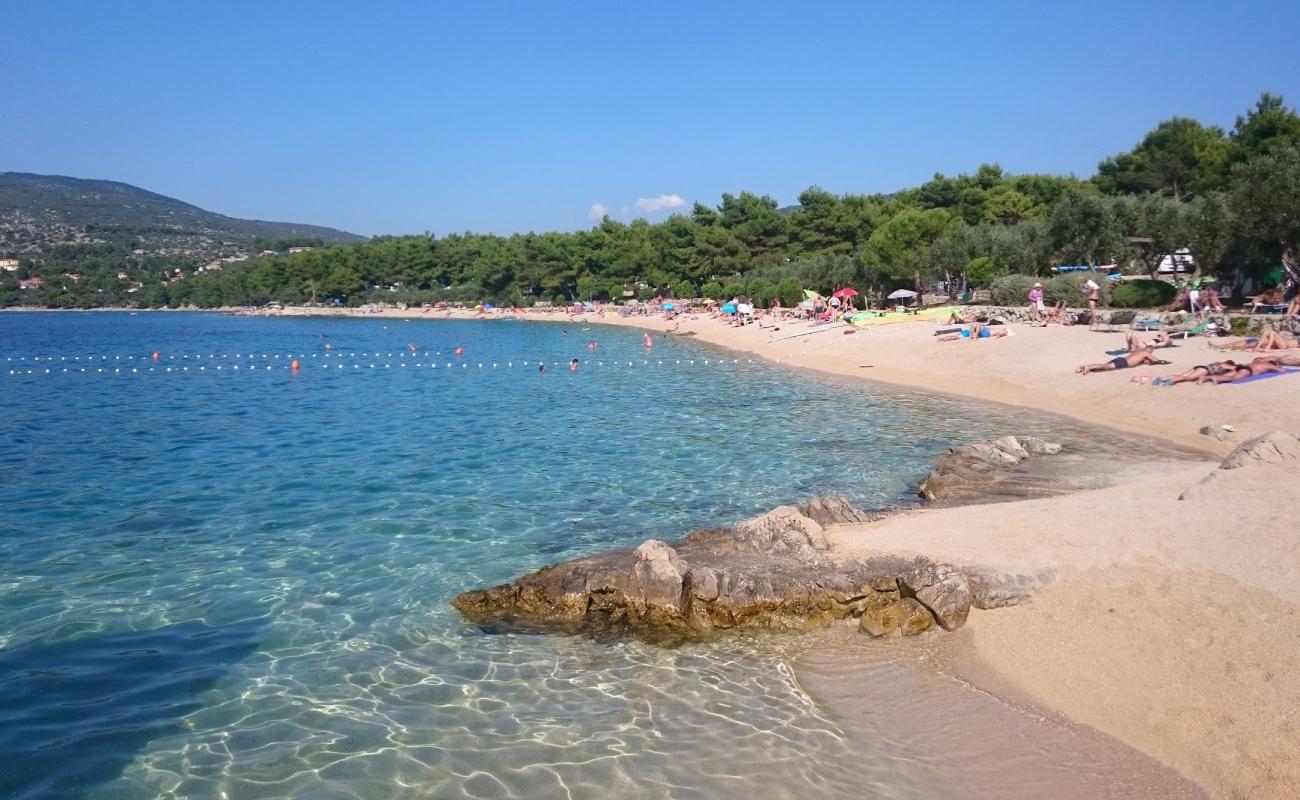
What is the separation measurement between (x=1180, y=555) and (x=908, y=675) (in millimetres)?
3188

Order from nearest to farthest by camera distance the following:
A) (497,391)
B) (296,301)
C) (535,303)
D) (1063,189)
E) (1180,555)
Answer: (1180,555)
(497,391)
(1063,189)
(535,303)
(296,301)

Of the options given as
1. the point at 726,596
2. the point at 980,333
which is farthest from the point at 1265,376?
the point at 726,596

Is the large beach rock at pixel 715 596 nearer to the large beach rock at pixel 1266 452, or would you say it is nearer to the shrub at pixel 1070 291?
the large beach rock at pixel 1266 452

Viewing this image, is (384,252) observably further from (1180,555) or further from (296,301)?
(1180,555)

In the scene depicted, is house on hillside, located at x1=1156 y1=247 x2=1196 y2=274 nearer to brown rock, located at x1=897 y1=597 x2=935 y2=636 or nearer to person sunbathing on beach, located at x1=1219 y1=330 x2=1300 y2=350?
person sunbathing on beach, located at x1=1219 y1=330 x2=1300 y2=350

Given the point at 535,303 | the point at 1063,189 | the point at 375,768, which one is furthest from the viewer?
the point at 535,303

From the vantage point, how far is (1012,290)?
131ft

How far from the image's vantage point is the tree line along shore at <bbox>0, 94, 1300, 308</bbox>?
3441cm

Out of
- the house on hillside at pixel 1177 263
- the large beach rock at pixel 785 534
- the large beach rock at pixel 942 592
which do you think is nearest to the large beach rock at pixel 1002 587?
the large beach rock at pixel 942 592

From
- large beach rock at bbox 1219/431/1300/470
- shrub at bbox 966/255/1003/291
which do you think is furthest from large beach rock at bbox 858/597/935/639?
shrub at bbox 966/255/1003/291

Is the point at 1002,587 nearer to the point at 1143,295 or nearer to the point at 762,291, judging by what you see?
the point at 1143,295

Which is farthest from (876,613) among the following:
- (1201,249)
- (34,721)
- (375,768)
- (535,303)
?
→ (535,303)

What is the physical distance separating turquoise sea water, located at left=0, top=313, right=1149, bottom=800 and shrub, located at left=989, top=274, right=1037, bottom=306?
17.1 meters

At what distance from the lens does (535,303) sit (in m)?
96.6
